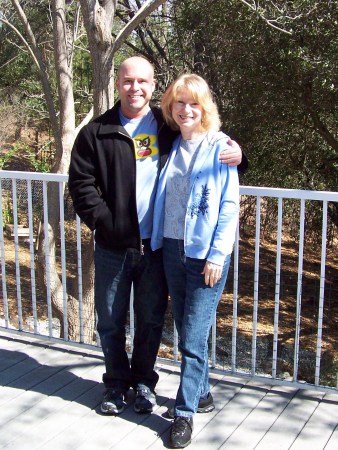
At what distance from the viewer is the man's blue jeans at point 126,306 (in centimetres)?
283

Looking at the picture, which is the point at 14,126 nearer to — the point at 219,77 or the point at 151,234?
the point at 219,77

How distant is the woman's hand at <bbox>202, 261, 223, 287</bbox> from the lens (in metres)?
2.52

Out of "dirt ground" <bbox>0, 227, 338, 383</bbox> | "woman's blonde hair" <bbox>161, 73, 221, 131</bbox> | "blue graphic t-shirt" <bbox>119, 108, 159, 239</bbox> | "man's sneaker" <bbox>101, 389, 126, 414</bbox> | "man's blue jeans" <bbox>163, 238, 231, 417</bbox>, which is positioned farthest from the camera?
"dirt ground" <bbox>0, 227, 338, 383</bbox>

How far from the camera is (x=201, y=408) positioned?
298 cm

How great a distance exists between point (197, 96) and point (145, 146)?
352 mm

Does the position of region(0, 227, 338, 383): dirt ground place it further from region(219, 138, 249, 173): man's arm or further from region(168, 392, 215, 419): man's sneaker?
region(219, 138, 249, 173): man's arm

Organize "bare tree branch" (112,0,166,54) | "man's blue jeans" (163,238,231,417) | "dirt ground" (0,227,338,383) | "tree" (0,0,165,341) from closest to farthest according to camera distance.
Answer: "man's blue jeans" (163,238,231,417) < "bare tree branch" (112,0,166,54) < "tree" (0,0,165,341) < "dirt ground" (0,227,338,383)

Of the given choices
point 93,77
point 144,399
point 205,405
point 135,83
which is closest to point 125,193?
point 135,83

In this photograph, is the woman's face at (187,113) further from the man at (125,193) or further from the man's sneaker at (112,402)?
the man's sneaker at (112,402)

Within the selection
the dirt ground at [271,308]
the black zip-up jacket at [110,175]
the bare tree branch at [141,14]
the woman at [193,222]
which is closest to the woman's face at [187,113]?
the woman at [193,222]

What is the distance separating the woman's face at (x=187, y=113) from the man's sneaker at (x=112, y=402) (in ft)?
4.18

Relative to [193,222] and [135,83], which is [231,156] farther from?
[135,83]

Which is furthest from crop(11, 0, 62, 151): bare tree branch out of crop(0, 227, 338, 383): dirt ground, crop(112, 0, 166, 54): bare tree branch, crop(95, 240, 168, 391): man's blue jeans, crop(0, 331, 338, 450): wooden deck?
crop(95, 240, 168, 391): man's blue jeans

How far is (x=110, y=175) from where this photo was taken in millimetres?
2730
